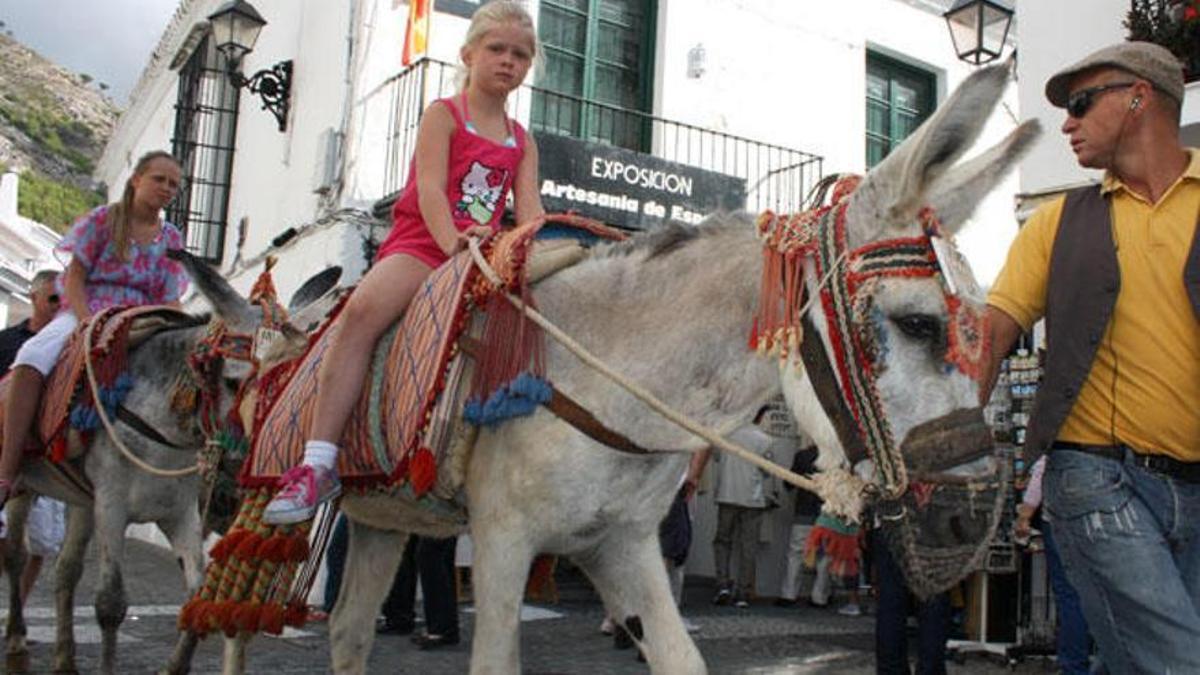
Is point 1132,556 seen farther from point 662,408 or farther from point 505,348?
point 505,348

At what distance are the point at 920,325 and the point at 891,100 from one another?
1367 cm

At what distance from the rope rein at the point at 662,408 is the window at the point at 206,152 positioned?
13.0 meters

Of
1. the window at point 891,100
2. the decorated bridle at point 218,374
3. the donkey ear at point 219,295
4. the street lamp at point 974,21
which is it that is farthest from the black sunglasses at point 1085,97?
the window at point 891,100

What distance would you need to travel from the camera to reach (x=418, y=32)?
10797 millimetres

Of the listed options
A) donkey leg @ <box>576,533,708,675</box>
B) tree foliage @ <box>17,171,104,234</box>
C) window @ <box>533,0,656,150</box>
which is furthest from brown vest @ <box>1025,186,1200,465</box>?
tree foliage @ <box>17,171,104,234</box>

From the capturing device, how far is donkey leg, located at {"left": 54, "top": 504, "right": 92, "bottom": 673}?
536cm

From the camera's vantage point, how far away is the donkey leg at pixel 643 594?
284 cm

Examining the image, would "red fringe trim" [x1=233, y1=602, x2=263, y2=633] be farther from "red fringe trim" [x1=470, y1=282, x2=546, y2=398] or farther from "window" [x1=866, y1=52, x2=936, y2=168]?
"window" [x1=866, y1=52, x2=936, y2=168]

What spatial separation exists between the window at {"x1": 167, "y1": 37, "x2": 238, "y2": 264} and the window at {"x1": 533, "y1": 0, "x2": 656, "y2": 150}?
5619 mm

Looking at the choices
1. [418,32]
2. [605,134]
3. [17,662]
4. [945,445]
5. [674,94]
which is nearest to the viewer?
[945,445]

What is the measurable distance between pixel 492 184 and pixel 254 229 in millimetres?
10881

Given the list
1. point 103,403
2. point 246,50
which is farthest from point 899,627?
point 246,50

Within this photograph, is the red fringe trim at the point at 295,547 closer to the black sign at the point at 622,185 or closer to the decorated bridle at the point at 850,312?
the decorated bridle at the point at 850,312

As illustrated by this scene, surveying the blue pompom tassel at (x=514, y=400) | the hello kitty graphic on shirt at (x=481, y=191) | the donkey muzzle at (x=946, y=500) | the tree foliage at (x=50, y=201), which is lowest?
the donkey muzzle at (x=946, y=500)
